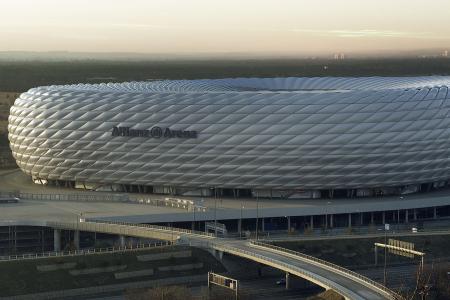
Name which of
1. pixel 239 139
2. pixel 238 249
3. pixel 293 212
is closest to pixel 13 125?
pixel 239 139

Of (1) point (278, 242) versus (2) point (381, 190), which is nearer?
(1) point (278, 242)

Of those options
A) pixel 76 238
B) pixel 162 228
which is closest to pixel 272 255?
pixel 162 228

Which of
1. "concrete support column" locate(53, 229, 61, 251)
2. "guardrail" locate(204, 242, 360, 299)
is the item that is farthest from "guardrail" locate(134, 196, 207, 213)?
"guardrail" locate(204, 242, 360, 299)

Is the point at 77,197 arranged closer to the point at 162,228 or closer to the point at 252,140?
the point at 162,228

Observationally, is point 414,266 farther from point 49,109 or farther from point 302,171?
point 49,109

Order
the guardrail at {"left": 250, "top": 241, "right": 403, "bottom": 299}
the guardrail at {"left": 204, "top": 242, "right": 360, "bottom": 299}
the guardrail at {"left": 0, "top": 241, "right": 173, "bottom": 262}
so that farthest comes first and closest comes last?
the guardrail at {"left": 0, "top": 241, "right": 173, "bottom": 262}, the guardrail at {"left": 204, "top": 242, "right": 360, "bottom": 299}, the guardrail at {"left": 250, "top": 241, "right": 403, "bottom": 299}

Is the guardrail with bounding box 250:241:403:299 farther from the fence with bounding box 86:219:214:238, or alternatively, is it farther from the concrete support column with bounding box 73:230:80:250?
the concrete support column with bounding box 73:230:80:250

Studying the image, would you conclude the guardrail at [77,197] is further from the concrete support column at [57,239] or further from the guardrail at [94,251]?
the guardrail at [94,251]
